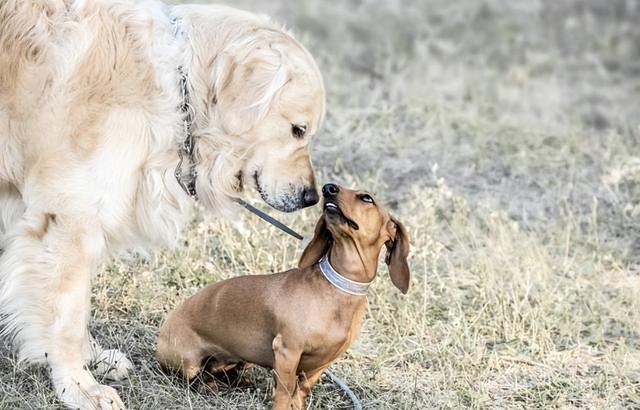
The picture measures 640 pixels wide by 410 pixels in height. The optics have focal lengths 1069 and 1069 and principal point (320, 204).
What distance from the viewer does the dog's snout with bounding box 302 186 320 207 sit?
4359mm

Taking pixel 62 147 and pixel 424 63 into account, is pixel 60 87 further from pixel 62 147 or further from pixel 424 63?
pixel 424 63

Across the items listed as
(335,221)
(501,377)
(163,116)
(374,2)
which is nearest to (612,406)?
(501,377)

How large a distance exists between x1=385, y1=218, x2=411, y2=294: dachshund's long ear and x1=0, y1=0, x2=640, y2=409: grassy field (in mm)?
656

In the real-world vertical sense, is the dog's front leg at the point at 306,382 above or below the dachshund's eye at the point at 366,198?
below

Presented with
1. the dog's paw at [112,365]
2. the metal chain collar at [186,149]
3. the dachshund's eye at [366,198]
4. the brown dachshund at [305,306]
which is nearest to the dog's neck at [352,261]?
the brown dachshund at [305,306]

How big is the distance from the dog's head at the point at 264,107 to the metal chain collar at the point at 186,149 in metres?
0.05

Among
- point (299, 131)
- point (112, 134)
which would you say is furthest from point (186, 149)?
point (299, 131)

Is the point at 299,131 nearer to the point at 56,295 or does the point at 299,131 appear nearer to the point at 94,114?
the point at 94,114

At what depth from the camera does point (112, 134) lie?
163 inches

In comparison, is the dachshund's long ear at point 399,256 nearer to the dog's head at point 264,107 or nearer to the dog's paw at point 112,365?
the dog's head at point 264,107

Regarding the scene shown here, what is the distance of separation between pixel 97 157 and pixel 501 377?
1.99 meters

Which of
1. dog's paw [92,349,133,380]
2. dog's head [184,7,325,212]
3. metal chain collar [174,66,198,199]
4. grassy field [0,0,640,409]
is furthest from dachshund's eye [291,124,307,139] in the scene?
dog's paw [92,349,133,380]

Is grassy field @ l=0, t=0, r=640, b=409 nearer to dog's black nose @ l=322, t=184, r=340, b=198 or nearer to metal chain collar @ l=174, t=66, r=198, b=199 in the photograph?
metal chain collar @ l=174, t=66, r=198, b=199

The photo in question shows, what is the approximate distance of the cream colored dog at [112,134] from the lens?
413cm
